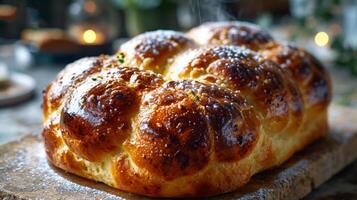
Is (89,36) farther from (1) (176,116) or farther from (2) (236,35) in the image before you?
(1) (176,116)

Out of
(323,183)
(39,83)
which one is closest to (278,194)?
(323,183)

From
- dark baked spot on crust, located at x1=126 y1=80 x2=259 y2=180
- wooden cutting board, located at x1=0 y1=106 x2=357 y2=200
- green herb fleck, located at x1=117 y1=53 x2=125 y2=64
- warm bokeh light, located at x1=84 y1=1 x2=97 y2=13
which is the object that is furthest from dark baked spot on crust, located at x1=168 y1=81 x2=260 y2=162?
warm bokeh light, located at x1=84 y1=1 x2=97 y2=13

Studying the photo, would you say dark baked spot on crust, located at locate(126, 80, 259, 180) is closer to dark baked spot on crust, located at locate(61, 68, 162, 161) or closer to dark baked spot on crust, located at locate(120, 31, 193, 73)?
dark baked spot on crust, located at locate(61, 68, 162, 161)

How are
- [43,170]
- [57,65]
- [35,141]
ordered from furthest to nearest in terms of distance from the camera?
[57,65] → [35,141] → [43,170]

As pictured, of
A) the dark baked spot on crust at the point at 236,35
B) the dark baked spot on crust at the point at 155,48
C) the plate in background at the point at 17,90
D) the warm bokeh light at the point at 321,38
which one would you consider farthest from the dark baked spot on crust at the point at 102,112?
the warm bokeh light at the point at 321,38

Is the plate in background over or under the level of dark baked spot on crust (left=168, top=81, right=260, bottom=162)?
under

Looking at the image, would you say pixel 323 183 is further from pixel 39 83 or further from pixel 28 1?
pixel 28 1
